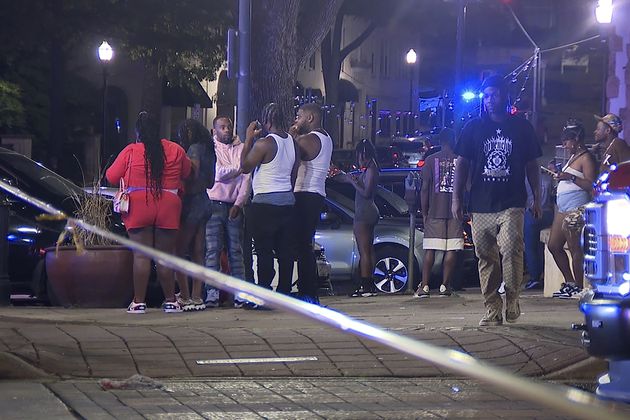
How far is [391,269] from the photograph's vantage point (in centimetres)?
1445

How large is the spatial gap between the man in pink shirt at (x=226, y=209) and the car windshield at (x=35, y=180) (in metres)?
2.11

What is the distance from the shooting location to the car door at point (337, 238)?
14.3m

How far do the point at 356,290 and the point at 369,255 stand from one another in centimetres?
48

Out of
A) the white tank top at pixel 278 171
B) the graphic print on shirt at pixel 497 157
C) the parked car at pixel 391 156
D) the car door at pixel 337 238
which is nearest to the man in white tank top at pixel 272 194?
the white tank top at pixel 278 171

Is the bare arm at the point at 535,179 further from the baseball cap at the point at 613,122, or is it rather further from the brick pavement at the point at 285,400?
the baseball cap at the point at 613,122

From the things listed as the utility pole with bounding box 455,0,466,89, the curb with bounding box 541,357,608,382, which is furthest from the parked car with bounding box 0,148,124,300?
the utility pole with bounding box 455,0,466,89

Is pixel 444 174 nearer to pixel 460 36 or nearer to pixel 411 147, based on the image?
pixel 460 36

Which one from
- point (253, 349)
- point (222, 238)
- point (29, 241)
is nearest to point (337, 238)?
point (222, 238)

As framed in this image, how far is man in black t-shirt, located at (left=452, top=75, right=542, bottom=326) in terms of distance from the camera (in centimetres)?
880

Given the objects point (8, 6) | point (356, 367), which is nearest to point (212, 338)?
point (356, 367)

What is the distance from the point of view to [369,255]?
13.0m

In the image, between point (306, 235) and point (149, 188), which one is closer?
point (149, 188)

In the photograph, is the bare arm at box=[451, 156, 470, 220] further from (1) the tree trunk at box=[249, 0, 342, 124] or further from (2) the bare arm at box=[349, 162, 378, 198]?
(1) the tree trunk at box=[249, 0, 342, 124]

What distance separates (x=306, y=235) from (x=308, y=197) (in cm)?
32
